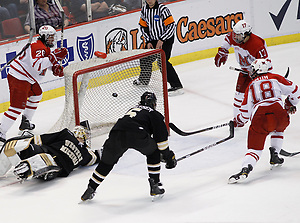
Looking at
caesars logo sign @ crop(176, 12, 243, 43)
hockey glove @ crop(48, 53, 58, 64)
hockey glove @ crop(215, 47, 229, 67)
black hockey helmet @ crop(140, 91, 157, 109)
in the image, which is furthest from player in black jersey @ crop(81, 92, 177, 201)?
caesars logo sign @ crop(176, 12, 243, 43)

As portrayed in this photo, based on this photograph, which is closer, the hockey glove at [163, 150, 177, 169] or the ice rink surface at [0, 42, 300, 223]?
the ice rink surface at [0, 42, 300, 223]

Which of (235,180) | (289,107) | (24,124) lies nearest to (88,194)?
(235,180)

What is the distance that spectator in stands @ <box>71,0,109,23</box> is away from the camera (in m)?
7.30

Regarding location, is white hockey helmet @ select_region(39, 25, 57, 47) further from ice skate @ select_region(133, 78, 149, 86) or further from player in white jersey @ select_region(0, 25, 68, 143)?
ice skate @ select_region(133, 78, 149, 86)

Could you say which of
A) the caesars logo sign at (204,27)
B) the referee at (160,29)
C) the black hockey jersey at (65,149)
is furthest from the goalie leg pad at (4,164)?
the caesars logo sign at (204,27)

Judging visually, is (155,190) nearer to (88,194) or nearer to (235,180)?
(88,194)

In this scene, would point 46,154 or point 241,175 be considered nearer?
point 241,175

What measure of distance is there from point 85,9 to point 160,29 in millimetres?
882

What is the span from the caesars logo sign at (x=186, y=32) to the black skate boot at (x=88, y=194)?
10.9 ft

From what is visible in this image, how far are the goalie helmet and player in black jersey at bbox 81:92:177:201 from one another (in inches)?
58.4

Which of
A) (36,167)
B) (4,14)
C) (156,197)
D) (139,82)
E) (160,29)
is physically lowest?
(156,197)

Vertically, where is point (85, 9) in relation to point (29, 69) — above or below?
above

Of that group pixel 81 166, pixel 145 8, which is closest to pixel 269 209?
pixel 81 166

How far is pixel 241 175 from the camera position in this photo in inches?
182
